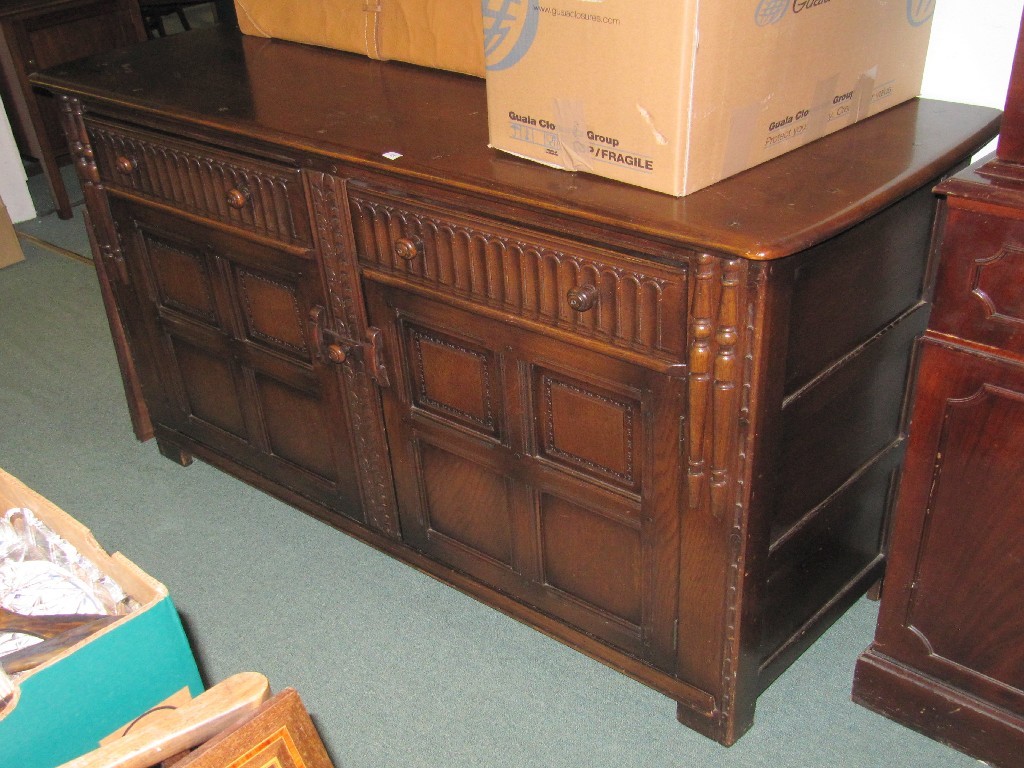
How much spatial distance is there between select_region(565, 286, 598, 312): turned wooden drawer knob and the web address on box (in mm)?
368

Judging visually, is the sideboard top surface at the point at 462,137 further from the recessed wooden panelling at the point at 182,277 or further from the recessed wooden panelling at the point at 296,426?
the recessed wooden panelling at the point at 296,426

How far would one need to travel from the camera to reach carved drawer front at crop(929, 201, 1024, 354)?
1.36 m

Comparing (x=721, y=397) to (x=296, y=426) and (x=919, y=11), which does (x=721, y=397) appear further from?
(x=296, y=426)

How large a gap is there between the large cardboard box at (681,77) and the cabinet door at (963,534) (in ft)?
1.30

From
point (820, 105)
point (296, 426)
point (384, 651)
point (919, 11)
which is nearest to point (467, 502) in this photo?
point (384, 651)

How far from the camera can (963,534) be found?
1.58 metres

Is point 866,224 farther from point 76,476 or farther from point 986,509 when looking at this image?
point 76,476

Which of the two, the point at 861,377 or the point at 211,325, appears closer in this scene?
the point at 861,377

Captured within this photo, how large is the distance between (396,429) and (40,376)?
63.2 inches

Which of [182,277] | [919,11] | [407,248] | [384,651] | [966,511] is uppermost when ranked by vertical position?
[919,11]

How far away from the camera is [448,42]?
2.03m

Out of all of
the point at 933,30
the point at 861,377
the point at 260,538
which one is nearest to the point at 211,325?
the point at 260,538

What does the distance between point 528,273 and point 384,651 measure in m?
0.88

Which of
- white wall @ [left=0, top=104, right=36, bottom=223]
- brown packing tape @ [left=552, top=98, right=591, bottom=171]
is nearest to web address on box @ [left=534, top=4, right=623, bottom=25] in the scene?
brown packing tape @ [left=552, top=98, right=591, bottom=171]
